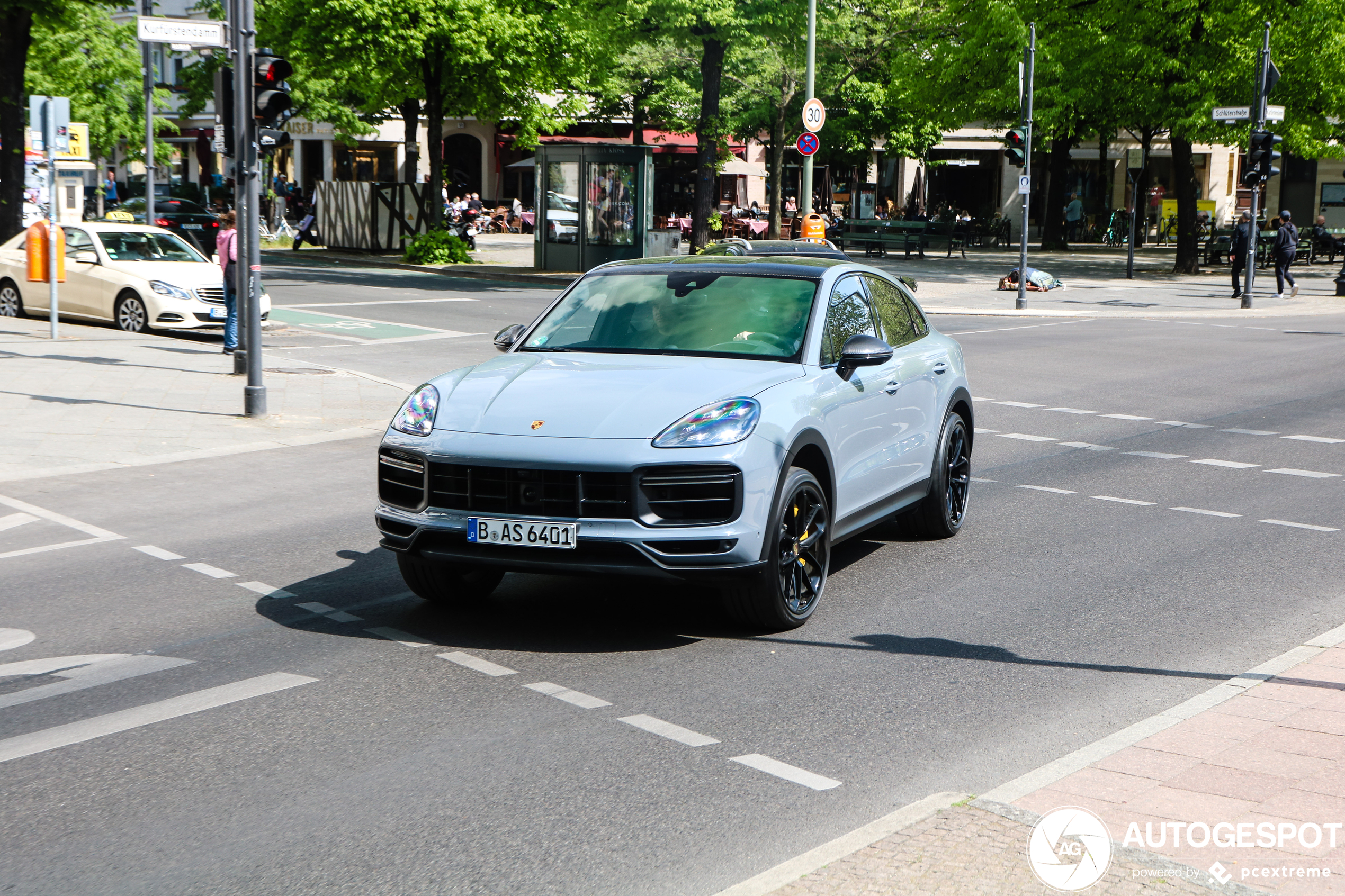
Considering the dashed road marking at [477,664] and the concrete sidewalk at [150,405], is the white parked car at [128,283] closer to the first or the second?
the concrete sidewalk at [150,405]

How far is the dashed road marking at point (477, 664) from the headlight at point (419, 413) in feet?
3.07

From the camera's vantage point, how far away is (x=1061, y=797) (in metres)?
4.30

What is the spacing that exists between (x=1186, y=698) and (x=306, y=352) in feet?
49.7

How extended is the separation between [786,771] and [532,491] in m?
1.75

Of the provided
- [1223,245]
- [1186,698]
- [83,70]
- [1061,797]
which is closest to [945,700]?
[1186,698]

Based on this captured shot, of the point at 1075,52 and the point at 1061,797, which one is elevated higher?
the point at 1075,52

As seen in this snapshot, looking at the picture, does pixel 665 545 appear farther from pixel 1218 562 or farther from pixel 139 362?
pixel 139 362

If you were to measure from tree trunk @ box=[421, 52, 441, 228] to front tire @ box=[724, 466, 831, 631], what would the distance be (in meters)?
31.0

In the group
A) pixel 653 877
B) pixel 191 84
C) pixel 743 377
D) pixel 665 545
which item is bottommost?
pixel 653 877

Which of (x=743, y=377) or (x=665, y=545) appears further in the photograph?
(x=743, y=377)

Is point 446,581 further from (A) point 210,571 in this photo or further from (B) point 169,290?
(B) point 169,290

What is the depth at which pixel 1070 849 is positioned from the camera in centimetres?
390

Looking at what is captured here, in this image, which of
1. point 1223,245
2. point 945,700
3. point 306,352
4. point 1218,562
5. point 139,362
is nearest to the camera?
point 945,700

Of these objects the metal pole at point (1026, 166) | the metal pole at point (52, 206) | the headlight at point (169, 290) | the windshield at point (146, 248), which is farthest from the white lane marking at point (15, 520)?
the metal pole at point (1026, 166)
